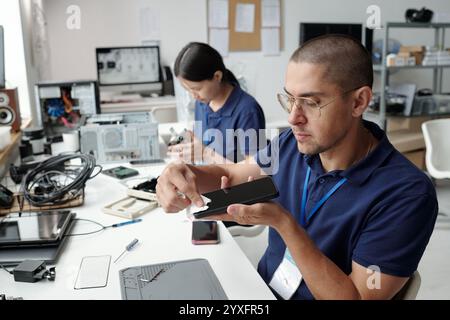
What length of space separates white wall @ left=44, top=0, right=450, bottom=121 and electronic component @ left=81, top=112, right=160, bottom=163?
1.94 meters

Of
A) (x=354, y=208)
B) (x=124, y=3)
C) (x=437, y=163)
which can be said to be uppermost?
(x=124, y=3)

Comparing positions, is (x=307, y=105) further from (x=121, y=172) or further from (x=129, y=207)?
(x=121, y=172)

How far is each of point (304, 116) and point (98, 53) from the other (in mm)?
3200

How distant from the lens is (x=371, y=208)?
3.36 feet

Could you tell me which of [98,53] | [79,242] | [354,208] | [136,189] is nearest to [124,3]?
[98,53]

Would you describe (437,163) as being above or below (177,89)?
below

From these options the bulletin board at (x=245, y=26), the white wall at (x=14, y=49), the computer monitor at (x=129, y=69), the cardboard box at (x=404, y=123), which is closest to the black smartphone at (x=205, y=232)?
the white wall at (x=14, y=49)

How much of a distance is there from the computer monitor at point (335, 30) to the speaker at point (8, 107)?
3159 mm

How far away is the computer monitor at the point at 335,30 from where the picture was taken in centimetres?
470

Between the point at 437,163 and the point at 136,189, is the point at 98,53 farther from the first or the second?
the point at 437,163

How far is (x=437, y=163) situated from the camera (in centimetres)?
293

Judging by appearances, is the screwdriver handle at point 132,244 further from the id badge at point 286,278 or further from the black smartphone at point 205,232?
the id badge at point 286,278

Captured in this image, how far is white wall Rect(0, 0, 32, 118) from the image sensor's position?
2.66 m
